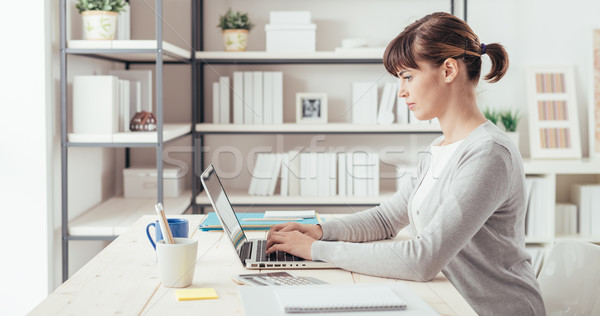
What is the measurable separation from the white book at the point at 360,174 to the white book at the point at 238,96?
609mm

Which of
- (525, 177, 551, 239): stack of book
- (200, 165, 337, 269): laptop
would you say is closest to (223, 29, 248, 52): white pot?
(525, 177, 551, 239): stack of book

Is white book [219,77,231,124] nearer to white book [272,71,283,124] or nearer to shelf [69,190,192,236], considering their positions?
white book [272,71,283,124]

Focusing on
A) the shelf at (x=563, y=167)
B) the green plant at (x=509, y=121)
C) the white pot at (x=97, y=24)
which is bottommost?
the shelf at (x=563, y=167)

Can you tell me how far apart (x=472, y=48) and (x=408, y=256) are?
55cm

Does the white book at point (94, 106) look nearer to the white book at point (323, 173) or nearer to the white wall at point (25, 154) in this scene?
the white wall at point (25, 154)

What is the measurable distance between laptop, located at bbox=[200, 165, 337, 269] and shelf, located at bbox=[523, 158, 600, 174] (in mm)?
1971

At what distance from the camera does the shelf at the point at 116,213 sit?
8.39 ft

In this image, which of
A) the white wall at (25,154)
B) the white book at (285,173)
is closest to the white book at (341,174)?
the white book at (285,173)

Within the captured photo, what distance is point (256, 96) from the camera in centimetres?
315

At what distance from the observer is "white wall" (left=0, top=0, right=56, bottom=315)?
7.78 ft

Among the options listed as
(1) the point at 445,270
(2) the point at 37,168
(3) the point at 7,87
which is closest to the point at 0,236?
(2) the point at 37,168

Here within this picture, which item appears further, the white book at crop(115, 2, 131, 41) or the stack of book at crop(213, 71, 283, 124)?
the stack of book at crop(213, 71, 283, 124)

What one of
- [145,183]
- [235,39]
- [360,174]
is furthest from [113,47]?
[360,174]

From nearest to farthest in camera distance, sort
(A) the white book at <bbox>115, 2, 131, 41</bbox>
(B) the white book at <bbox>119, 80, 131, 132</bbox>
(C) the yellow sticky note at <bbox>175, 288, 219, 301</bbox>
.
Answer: (C) the yellow sticky note at <bbox>175, 288, 219, 301</bbox> → (B) the white book at <bbox>119, 80, 131, 132</bbox> → (A) the white book at <bbox>115, 2, 131, 41</bbox>
